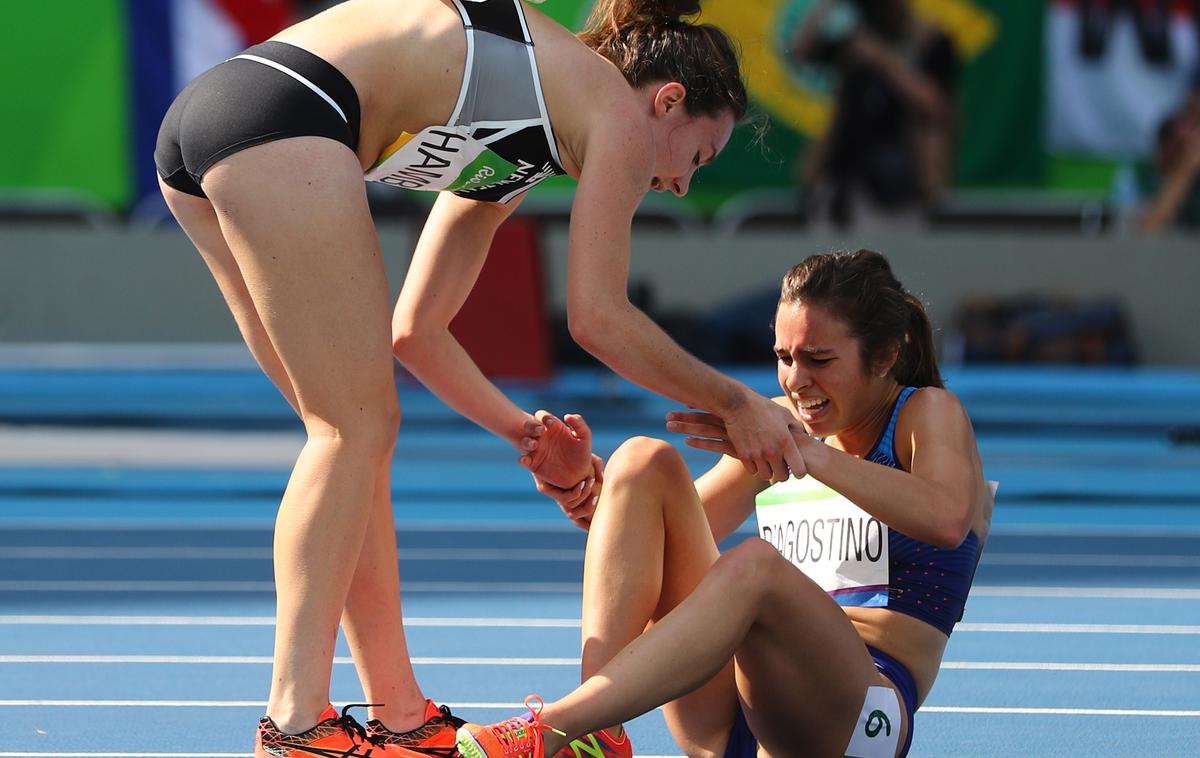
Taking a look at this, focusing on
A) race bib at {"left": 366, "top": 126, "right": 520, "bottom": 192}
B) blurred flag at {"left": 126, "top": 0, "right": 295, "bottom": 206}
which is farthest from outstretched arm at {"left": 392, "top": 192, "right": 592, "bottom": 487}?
blurred flag at {"left": 126, "top": 0, "right": 295, "bottom": 206}

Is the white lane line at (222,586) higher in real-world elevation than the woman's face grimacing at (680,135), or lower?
lower

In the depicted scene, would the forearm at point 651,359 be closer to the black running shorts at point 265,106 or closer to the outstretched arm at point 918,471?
the outstretched arm at point 918,471

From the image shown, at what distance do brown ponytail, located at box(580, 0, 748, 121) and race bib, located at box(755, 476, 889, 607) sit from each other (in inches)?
30.5

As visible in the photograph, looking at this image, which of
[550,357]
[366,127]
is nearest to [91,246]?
[550,357]

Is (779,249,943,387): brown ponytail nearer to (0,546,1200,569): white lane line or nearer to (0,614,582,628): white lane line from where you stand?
(0,614,582,628): white lane line

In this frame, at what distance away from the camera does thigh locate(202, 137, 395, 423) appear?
9.55 feet

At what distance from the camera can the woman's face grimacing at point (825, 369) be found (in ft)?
10.4

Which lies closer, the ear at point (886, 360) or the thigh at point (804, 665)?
the thigh at point (804, 665)

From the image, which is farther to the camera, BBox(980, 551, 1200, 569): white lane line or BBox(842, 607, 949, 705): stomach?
BBox(980, 551, 1200, 569): white lane line

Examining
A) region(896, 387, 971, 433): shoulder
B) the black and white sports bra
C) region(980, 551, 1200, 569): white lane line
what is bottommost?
region(980, 551, 1200, 569): white lane line

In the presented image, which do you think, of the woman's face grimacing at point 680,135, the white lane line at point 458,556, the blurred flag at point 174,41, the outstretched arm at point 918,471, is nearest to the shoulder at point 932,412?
the outstretched arm at point 918,471

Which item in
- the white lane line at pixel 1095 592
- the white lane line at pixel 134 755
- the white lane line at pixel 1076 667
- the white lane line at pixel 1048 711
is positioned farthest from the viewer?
the white lane line at pixel 1095 592

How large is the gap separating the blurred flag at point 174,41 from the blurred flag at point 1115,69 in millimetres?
6198

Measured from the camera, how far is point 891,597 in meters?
3.20
